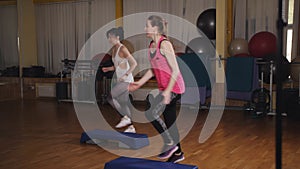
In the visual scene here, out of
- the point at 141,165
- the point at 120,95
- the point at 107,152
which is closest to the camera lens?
the point at 141,165

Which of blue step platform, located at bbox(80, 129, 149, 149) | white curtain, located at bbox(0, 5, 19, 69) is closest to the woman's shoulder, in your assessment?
blue step platform, located at bbox(80, 129, 149, 149)

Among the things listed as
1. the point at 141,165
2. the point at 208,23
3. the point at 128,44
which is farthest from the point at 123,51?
the point at 128,44

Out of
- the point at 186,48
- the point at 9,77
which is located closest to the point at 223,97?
the point at 186,48

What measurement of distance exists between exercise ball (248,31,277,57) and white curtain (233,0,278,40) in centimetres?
69

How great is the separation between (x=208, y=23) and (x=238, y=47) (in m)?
0.70

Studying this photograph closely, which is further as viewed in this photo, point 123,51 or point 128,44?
point 128,44

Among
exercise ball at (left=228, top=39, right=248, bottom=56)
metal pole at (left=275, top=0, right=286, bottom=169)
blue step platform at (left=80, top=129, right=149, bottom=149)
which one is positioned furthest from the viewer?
exercise ball at (left=228, top=39, right=248, bottom=56)

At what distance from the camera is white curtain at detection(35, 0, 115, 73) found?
839cm

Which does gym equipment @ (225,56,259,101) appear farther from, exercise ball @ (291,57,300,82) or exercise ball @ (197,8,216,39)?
exercise ball @ (197,8,216,39)

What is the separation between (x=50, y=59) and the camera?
9.09 meters

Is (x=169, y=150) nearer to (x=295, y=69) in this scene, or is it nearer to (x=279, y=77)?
(x=279, y=77)

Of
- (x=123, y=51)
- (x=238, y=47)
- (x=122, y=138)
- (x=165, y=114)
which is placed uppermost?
(x=238, y=47)

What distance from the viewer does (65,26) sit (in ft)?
29.0

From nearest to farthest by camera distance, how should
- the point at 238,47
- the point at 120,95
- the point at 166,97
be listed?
the point at 166,97
the point at 120,95
the point at 238,47
